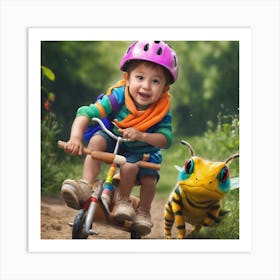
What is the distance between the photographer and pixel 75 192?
2879 mm

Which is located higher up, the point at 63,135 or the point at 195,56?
the point at 195,56

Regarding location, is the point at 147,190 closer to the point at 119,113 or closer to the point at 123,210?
the point at 123,210

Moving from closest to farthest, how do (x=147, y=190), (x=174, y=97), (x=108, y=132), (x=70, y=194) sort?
1. (x=70, y=194)
2. (x=108, y=132)
3. (x=147, y=190)
4. (x=174, y=97)

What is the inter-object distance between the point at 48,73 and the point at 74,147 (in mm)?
484

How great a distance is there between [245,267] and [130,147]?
82cm

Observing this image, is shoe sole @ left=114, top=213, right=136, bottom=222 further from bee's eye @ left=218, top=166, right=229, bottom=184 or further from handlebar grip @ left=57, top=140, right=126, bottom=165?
bee's eye @ left=218, top=166, right=229, bottom=184

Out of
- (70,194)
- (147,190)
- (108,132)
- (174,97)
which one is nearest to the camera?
(70,194)

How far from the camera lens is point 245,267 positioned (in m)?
3.07

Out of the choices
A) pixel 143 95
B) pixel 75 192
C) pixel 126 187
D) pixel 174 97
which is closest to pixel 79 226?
pixel 75 192

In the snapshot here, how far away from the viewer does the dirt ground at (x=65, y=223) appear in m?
3.10

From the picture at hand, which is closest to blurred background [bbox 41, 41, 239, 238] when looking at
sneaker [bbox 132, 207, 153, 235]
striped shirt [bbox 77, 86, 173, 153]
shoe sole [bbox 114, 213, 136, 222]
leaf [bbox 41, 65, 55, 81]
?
leaf [bbox 41, 65, 55, 81]
